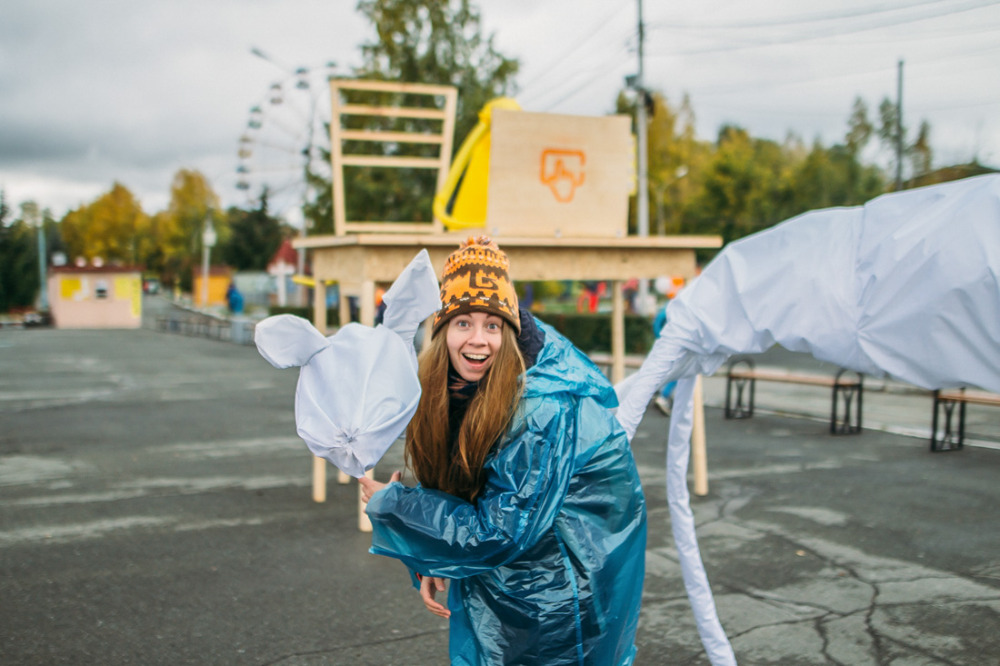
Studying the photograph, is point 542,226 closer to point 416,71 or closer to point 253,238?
point 416,71

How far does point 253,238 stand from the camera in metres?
57.0

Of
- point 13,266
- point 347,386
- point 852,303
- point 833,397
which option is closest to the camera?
point 347,386

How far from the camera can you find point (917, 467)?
7238mm

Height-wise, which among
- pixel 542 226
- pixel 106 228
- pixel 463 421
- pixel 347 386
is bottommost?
pixel 463 421

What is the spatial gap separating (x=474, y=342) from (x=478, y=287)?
149 millimetres

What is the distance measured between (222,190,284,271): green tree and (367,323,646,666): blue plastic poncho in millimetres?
56866

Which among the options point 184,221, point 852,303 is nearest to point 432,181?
point 852,303

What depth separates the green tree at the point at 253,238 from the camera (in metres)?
56.4

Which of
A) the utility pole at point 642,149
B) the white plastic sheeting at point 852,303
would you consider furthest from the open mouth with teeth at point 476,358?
the utility pole at point 642,149

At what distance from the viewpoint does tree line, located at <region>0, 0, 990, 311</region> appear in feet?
76.8

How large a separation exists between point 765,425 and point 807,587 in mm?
5715

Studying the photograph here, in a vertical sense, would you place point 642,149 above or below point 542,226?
above

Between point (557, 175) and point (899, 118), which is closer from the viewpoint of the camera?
point (557, 175)

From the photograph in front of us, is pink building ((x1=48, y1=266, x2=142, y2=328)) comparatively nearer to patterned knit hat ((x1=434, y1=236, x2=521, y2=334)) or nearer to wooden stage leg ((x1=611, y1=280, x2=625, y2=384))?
wooden stage leg ((x1=611, y1=280, x2=625, y2=384))
